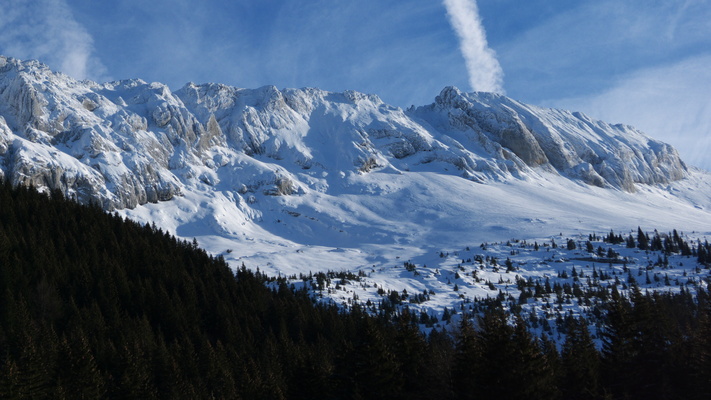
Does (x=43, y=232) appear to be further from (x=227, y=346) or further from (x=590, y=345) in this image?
(x=590, y=345)

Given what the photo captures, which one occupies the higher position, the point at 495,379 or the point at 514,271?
the point at 514,271

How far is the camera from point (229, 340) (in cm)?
9038

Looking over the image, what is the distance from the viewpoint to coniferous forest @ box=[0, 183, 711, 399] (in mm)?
40781

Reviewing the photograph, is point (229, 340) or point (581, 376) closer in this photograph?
point (581, 376)

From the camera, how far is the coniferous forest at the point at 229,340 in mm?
40781

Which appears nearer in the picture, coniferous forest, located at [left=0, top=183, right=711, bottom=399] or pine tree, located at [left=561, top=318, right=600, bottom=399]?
coniferous forest, located at [left=0, top=183, right=711, bottom=399]

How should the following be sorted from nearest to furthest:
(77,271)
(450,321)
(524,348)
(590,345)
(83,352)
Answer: (524,348)
(590,345)
(83,352)
(77,271)
(450,321)

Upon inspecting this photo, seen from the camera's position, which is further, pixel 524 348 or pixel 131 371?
pixel 131 371

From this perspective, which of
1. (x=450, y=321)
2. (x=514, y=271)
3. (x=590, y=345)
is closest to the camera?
(x=590, y=345)

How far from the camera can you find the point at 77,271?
307ft

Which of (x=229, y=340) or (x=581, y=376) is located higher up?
(x=229, y=340)

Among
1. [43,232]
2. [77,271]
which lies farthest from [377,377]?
[43,232]

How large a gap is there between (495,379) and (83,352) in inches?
1623

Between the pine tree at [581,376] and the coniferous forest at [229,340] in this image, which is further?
the pine tree at [581,376]
